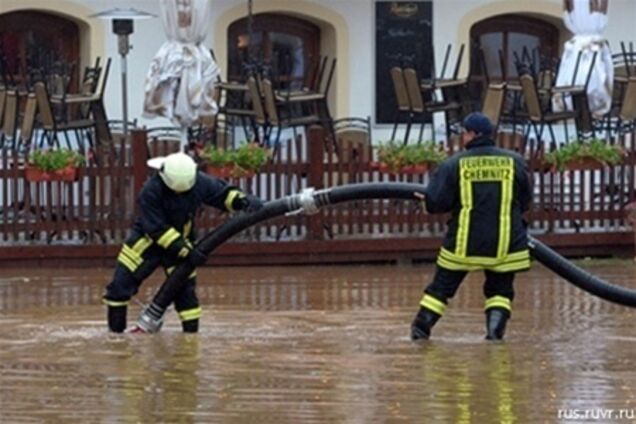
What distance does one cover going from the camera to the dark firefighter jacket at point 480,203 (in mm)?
13688

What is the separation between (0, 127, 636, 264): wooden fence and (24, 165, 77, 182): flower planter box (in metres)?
0.09

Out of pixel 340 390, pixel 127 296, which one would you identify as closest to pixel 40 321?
pixel 127 296

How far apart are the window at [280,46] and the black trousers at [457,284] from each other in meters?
13.8

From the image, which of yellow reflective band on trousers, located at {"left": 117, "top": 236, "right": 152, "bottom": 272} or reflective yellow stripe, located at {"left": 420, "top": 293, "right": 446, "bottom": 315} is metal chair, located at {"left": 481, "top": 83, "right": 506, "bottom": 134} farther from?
reflective yellow stripe, located at {"left": 420, "top": 293, "right": 446, "bottom": 315}

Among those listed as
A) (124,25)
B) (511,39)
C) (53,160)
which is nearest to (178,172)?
(53,160)

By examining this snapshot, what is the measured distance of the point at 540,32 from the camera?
29.7 meters

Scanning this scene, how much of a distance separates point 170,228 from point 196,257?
263 millimetres

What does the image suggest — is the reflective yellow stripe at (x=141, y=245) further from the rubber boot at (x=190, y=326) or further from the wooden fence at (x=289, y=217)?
the wooden fence at (x=289, y=217)

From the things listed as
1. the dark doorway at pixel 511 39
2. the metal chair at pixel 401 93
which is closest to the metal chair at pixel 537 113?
the metal chair at pixel 401 93

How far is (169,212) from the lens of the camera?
14.5 meters

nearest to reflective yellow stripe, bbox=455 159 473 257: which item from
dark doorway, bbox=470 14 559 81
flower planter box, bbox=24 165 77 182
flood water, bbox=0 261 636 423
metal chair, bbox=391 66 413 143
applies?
flood water, bbox=0 261 636 423

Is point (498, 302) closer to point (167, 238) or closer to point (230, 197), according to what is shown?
point (230, 197)

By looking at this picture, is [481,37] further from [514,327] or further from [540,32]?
[514,327]

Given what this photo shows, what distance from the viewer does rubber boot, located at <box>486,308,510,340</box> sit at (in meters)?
13.9
